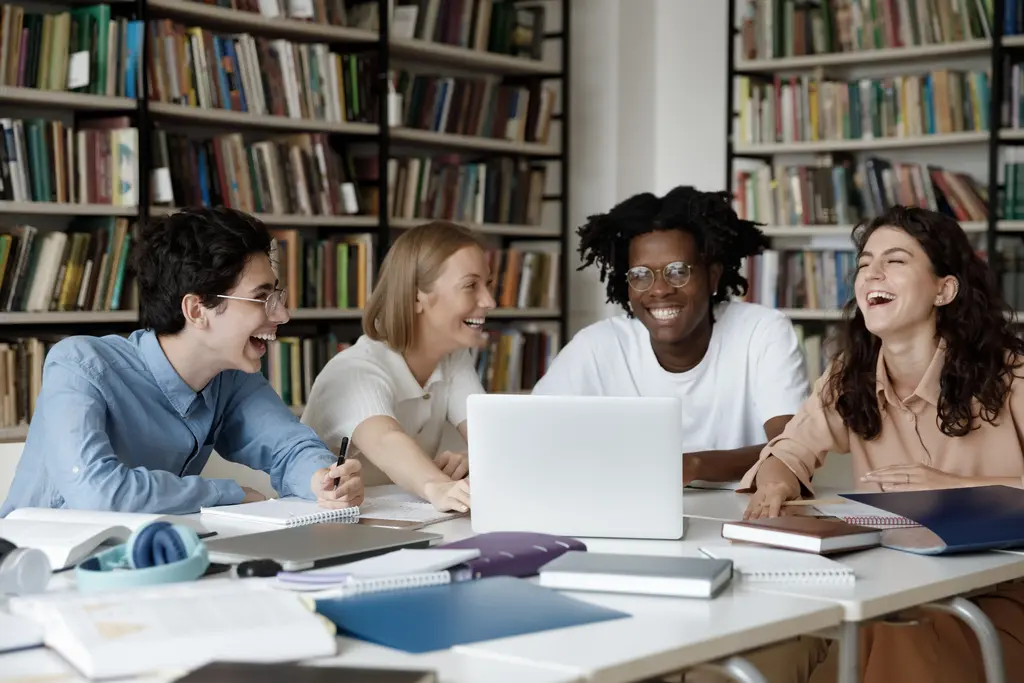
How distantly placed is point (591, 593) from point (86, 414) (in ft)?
3.17

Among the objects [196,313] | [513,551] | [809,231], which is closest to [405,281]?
[196,313]

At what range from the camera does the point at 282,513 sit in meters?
1.94

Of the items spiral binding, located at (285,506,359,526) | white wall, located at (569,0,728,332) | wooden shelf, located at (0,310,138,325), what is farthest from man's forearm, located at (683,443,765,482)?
white wall, located at (569,0,728,332)

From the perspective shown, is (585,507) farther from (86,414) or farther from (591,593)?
(86,414)

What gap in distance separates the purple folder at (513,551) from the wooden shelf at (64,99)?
2.44 m

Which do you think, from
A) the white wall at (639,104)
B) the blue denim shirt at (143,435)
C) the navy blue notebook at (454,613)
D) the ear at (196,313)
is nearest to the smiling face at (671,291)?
the blue denim shirt at (143,435)

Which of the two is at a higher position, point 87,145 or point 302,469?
point 87,145

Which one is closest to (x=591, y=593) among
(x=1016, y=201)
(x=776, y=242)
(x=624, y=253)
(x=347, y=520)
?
(x=347, y=520)

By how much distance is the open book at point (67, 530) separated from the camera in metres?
1.54

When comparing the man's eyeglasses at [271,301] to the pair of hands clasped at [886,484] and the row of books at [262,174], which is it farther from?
the row of books at [262,174]

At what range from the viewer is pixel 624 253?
3.21 metres

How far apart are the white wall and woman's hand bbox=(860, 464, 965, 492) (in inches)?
121

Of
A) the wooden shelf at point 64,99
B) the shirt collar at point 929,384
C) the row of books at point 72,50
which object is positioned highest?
the row of books at point 72,50

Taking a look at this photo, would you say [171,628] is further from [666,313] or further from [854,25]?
[854,25]
